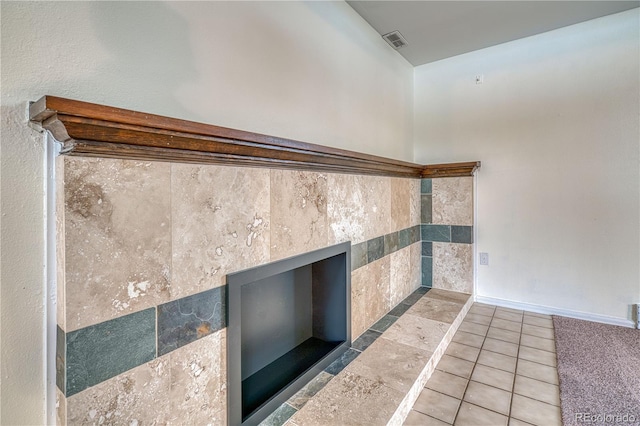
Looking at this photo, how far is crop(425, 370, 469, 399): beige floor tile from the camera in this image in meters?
1.64

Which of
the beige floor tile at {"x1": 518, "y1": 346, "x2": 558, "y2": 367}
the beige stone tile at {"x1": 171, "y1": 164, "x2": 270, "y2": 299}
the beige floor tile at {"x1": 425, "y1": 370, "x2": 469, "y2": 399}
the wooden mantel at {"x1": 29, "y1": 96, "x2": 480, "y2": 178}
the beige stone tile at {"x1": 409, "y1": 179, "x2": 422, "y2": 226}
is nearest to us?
the wooden mantel at {"x1": 29, "y1": 96, "x2": 480, "y2": 178}

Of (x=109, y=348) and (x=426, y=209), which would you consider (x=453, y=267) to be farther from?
(x=109, y=348)

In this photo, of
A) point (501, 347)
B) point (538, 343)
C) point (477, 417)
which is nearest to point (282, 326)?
point (477, 417)

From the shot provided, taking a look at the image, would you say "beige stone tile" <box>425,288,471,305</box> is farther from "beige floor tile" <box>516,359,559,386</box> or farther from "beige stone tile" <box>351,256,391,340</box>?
"beige floor tile" <box>516,359,559,386</box>

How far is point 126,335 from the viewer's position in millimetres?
893

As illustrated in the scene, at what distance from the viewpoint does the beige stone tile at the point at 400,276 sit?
2457 mm

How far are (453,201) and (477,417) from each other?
6.16 feet

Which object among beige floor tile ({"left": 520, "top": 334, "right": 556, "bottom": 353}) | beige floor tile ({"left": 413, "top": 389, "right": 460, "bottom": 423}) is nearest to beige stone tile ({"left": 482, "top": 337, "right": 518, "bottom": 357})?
beige floor tile ({"left": 520, "top": 334, "right": 556, "bottom": 353})

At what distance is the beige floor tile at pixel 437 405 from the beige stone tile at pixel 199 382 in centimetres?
98

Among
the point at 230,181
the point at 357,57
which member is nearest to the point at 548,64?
the point at 357,57

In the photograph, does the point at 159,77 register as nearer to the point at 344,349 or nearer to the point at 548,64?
the point at 344,349

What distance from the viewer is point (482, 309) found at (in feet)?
8.98

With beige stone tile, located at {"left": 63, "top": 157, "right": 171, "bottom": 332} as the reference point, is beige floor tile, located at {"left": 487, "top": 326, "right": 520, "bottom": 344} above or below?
below

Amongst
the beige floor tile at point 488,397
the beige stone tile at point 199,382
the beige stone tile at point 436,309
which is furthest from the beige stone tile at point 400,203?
the beige stone tile at point 199,382
